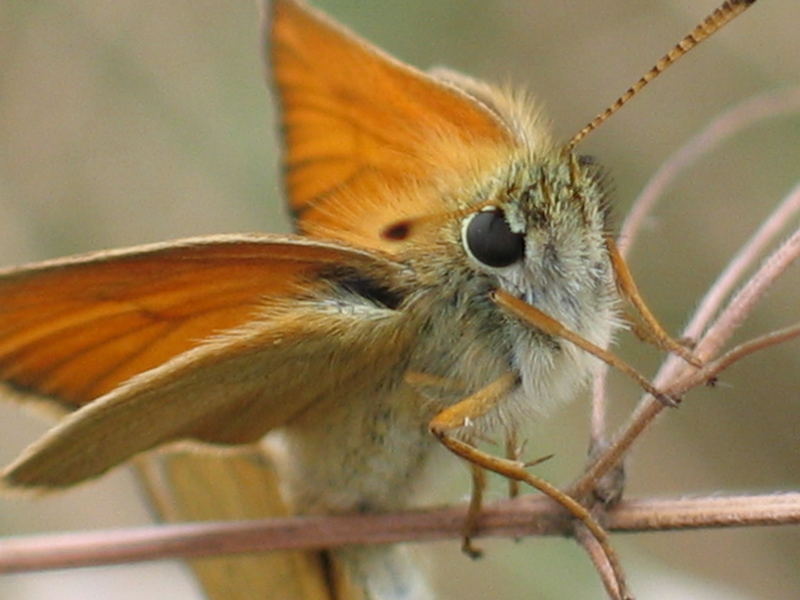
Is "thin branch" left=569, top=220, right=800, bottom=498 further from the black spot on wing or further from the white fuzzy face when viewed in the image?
the black spot on wing

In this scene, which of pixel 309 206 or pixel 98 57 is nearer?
pixel 309 206

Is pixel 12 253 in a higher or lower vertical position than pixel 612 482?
lower

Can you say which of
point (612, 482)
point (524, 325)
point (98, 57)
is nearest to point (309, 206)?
point (524, 325)

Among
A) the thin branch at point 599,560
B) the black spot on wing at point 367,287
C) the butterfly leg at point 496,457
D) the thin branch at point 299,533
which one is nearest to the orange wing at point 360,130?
the black spot on wing at point 367,287

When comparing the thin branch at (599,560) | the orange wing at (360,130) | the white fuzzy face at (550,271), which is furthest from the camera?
the orange wing at (360,130)

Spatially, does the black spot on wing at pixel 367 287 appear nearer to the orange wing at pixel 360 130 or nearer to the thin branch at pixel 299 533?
the orange wing at pixel 360 130

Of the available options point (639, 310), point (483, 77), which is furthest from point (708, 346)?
point (483, 77)

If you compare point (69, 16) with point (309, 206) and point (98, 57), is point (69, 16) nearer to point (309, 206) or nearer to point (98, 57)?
point (98, 57)
